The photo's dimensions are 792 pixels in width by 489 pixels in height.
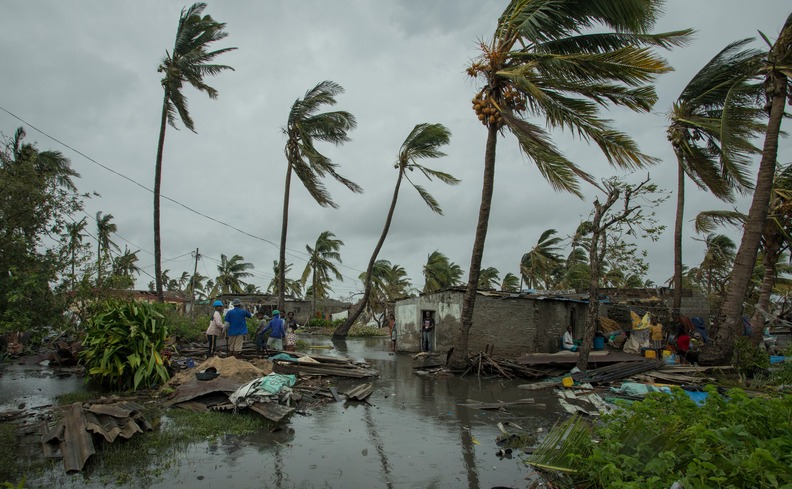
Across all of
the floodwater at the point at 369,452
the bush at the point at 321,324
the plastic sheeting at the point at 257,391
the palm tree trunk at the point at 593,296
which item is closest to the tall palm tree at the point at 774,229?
the palm tree trunk at the point at 593,296

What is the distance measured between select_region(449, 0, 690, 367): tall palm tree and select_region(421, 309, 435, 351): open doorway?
225 inches

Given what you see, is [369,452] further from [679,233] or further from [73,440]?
[679,233]

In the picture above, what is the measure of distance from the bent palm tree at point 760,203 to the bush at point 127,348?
40.7 ft

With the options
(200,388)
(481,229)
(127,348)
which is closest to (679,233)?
(481,229)

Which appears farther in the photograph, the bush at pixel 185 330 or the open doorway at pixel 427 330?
the open doorway at pixel 427 330

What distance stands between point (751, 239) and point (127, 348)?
44.2 feet

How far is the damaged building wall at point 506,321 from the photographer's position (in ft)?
53.6

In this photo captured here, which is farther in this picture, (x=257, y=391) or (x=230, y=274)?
(x=230, y=274)

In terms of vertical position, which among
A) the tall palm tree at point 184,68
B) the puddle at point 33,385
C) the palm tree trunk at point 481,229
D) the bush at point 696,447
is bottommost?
the puddle at point 33,385

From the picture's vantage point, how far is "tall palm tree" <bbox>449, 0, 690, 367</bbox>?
29.6ft

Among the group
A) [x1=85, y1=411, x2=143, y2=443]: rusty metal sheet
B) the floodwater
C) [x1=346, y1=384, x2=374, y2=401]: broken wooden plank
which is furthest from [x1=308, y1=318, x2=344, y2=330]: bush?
[x1=85, y1=411, x2=143, y2=443]: rusty metal sheet

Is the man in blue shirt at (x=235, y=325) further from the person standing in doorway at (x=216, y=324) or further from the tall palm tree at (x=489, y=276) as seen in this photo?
the tall palm tree at (x=489, y=276)

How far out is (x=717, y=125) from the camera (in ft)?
39.0

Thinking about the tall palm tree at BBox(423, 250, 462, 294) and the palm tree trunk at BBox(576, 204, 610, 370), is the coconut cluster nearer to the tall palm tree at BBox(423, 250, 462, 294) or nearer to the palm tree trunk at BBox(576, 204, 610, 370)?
the palm tree trunk at BBox(576, 204, 610, 370)
